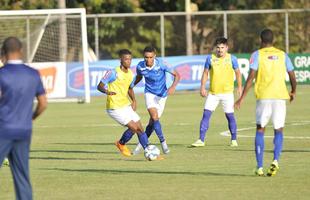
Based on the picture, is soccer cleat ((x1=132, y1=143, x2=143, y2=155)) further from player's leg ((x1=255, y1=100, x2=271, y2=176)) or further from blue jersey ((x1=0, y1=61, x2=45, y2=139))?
blue jersey ((x1=0, y1=61, x2=45, y2=139))

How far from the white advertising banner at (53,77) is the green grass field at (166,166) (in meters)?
Answer: 10.4

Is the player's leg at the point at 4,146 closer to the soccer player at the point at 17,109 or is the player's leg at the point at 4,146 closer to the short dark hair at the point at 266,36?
the soccer player at the point at 17,109

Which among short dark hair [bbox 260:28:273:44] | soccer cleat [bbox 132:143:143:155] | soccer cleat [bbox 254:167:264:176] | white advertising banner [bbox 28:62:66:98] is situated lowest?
white advertising banner [bbox 28:62:66:98]

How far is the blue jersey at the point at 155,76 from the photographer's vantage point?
19.5 meters

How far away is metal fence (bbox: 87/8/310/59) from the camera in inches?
1777

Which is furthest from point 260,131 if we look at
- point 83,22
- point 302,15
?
point 302,15

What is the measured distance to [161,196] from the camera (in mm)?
13188

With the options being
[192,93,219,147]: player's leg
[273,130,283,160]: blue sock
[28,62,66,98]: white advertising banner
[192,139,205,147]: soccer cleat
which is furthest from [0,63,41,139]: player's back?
[28,62,66,98]: white advertising banner

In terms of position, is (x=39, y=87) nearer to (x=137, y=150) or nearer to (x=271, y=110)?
(x=271, y=110)

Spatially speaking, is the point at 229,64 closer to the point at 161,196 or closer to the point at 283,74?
the point at 283,74

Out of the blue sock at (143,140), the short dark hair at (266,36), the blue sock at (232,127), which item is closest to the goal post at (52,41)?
the blue sock at (232,127)

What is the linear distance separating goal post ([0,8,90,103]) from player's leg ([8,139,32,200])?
27726mm

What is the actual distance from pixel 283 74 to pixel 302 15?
34.9 metres

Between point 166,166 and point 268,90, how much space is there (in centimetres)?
257
